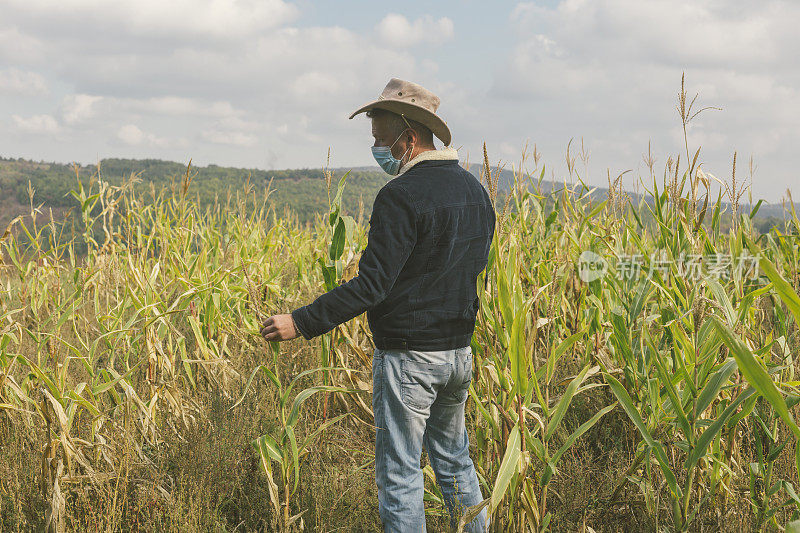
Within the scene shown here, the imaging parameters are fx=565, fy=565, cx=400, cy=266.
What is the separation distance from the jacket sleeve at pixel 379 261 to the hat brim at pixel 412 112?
1.09 feet

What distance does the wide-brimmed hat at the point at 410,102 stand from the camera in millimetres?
2016

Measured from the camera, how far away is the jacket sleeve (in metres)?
1.86

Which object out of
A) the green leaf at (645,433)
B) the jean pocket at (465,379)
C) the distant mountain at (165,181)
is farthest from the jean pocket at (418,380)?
the distant mountain at (165,181)

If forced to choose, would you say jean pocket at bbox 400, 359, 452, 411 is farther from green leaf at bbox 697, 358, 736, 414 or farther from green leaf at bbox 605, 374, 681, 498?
green leaf at bbox 697, 358, 736, 414

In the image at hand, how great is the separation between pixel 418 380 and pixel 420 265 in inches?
15.9

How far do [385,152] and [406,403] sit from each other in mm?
916

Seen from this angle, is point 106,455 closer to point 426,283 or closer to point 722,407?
point 426,283

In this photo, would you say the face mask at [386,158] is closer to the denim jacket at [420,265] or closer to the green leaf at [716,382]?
the denim jacket at [420,265]

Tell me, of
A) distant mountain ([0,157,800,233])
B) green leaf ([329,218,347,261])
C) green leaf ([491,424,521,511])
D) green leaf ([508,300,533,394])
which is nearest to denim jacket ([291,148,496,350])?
green leaf ([508,300,533,394])

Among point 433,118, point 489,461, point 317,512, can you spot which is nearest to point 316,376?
point 317,512

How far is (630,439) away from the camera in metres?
2.81

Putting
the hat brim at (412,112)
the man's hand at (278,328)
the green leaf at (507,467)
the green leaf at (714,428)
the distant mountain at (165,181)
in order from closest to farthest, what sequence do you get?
the green leaf at (714,428) < the green leaf at (507,467) < the man's hand at (278,328) < the hat brim at (412,112) < the distant mountain at (165,181)

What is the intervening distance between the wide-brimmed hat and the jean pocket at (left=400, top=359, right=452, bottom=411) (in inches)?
34.6

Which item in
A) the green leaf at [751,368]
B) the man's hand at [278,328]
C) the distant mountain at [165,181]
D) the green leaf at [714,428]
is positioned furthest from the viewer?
the distant mountain at [165,181]
